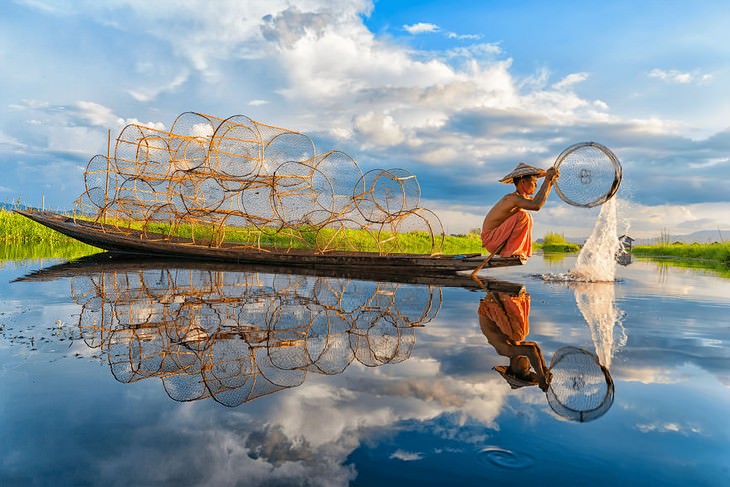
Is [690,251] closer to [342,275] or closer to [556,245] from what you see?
[556,245]

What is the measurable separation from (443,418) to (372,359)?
1.04 metres

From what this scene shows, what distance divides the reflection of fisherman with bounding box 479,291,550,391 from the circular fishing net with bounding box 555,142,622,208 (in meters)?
1.33

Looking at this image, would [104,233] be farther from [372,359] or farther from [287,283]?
[372,359]

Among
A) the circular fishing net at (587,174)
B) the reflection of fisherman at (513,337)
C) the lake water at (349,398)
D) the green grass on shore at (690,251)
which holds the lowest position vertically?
the lake water at (349,398)

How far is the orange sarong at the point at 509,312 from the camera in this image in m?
4.03

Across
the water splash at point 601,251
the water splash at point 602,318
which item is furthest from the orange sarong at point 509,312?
the water splash at point 601,251

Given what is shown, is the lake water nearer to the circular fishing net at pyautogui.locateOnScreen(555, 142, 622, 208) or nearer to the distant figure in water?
the circular fishing net at pyautogui.locateOnScreen(555, 142, 622, 208)

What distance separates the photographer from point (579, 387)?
263 cm

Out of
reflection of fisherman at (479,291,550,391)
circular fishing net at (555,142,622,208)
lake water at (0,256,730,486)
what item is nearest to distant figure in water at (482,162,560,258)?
circular fishing net at (555,142,622,208)

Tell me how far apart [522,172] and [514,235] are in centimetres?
108

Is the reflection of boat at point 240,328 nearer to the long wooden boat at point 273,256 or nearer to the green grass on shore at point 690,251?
the long wooden boat at point 273,256

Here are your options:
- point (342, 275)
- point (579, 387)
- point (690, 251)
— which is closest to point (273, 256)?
point (342, 275)

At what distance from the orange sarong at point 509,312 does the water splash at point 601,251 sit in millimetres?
3161

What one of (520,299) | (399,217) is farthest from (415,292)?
(399,217)
